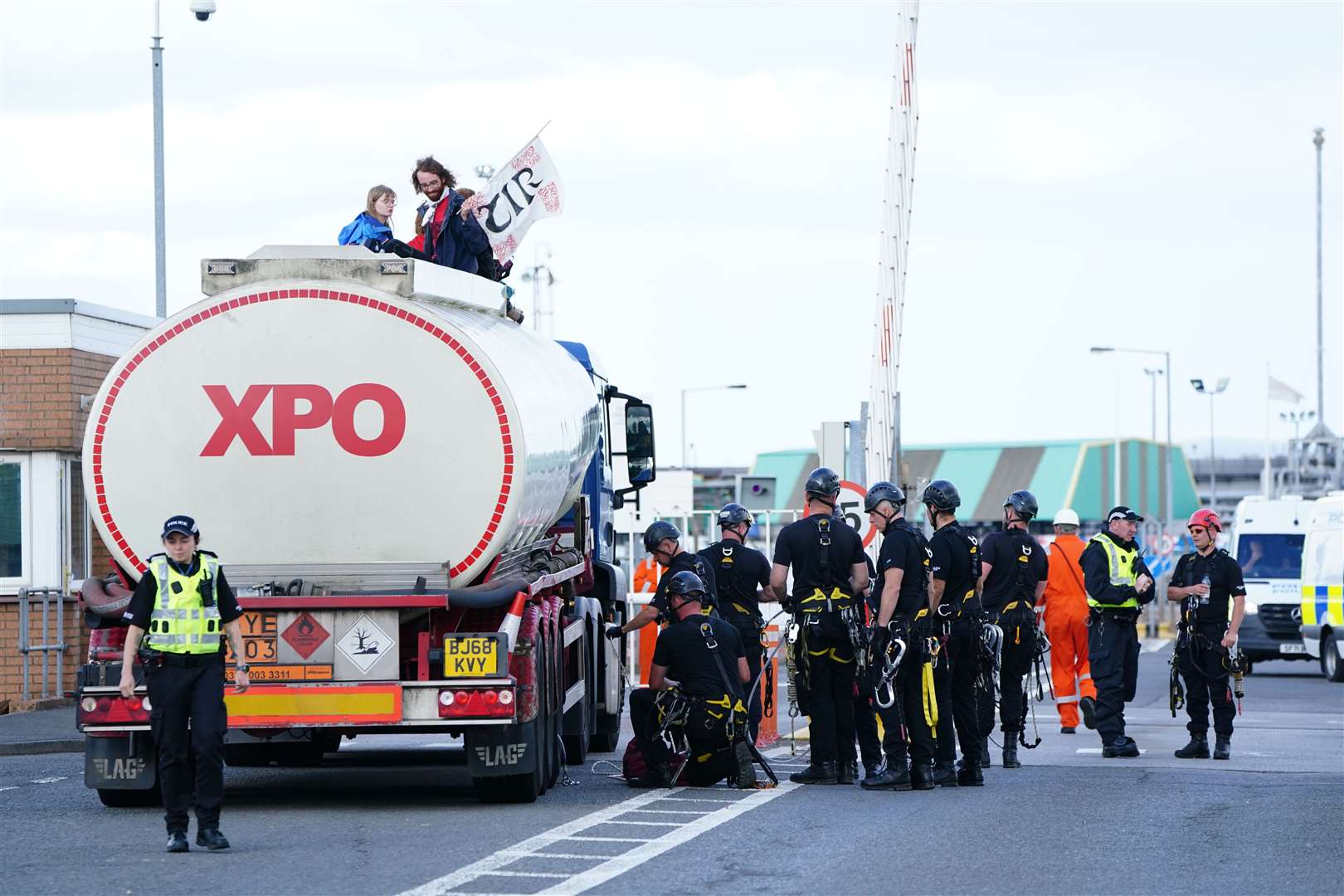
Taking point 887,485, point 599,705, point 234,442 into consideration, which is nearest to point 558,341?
point 599,705

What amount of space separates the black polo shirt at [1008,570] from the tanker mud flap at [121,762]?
6.73 m

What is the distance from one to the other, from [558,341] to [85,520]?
6.76 meters

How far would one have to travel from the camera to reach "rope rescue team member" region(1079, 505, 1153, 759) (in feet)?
57.6

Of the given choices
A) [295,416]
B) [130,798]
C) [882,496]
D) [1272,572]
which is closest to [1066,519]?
[882,496]

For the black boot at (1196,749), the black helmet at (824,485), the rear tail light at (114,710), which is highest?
the black helmet at (824,485)

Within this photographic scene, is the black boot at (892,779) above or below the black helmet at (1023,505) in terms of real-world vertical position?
below

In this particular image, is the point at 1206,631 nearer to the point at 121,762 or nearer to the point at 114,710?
the point at 121,762

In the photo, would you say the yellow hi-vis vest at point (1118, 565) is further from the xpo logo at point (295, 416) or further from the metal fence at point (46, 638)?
the metal fence at point (46, 638)

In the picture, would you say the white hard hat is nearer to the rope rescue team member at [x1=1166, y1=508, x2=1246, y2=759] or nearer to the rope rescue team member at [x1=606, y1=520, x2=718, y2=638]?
the rope rescue team member at [x1=1166, y1=508, x2=1246, y2=759]

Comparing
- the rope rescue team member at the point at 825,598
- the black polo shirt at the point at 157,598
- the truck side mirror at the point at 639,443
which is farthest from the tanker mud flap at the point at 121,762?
the truck side mirror at the point at 639,443

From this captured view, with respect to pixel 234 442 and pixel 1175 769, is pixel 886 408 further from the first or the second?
pixel 234 442

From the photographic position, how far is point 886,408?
878 inches

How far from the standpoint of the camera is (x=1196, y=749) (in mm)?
17219

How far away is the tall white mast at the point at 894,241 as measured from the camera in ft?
73.3
